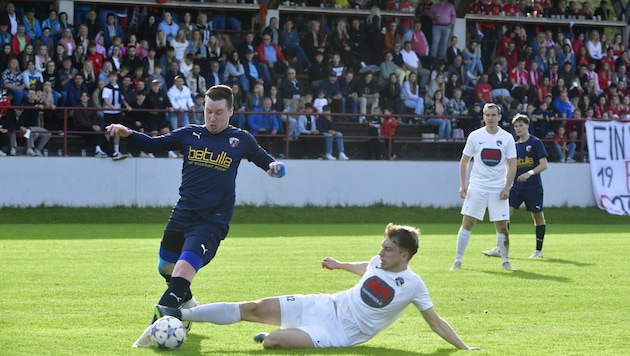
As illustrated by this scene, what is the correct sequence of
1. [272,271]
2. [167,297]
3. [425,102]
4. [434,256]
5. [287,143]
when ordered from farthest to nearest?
[425,102] → [287,143] → [434,256] → [272,271] → [167,297]

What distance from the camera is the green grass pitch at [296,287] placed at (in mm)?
8734

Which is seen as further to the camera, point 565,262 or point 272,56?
point 272,56

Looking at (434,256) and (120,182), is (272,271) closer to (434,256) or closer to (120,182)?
(434,256)

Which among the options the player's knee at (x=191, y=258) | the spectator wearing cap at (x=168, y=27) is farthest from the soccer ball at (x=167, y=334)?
the spectator wearing cap at (x=168, y=27)

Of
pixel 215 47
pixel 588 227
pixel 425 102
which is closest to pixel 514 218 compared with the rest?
pixel 588 227

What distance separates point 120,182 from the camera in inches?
997

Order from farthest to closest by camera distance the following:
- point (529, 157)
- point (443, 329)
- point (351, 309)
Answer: point (529, 157), point (351, 309), point (443, 329)

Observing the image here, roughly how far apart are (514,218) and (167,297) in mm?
20490

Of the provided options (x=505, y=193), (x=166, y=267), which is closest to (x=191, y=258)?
(x=166, y=267)

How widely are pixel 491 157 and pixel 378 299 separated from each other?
7428 mm

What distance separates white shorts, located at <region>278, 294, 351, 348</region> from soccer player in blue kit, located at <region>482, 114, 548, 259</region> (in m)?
9.26

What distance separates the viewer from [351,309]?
8367mm

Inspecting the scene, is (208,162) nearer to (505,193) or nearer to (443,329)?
(443,329)

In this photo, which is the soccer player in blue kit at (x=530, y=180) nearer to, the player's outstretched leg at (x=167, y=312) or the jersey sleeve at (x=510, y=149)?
the jersey sleeve at (x=510, y=149)
